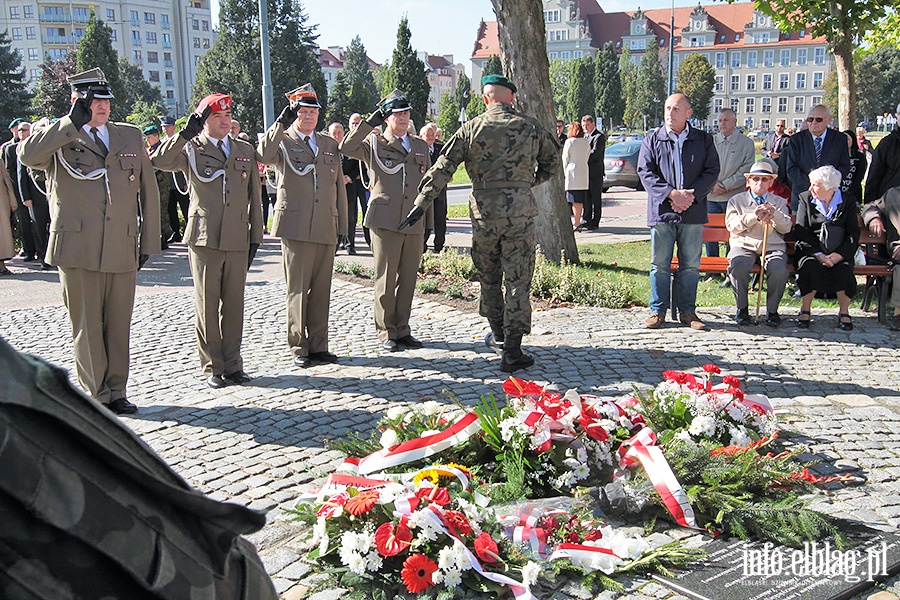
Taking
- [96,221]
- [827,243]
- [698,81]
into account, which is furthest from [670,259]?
[698,81]

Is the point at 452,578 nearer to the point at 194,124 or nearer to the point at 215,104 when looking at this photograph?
the point at 194,124

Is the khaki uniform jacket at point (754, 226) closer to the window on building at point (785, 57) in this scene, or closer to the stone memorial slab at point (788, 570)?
the stone memorial slab at point (788, 570)

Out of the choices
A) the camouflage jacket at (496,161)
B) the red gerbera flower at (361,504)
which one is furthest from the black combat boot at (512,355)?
the red gerbera flower at (361,504)

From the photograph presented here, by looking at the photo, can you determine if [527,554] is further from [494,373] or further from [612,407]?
[494,373]

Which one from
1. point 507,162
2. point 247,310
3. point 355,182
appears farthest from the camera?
point 355,182

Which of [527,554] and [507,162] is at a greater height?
[507,162]

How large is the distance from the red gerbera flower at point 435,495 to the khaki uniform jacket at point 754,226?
5810mm

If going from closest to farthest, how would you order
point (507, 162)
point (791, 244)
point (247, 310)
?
point (507, 162), point (791, 244), point (247, 310)

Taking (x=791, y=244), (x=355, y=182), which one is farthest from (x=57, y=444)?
(x=355, y=182)

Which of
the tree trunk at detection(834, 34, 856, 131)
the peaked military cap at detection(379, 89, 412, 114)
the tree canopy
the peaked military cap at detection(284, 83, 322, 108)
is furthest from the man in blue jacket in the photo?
the tree canopy

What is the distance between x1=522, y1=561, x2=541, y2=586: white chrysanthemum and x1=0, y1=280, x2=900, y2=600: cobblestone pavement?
5.9 inches

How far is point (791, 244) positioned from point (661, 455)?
5.33 metres

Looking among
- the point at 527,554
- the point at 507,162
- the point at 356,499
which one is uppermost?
the point at 507,162

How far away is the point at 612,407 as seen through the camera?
5.15 m
